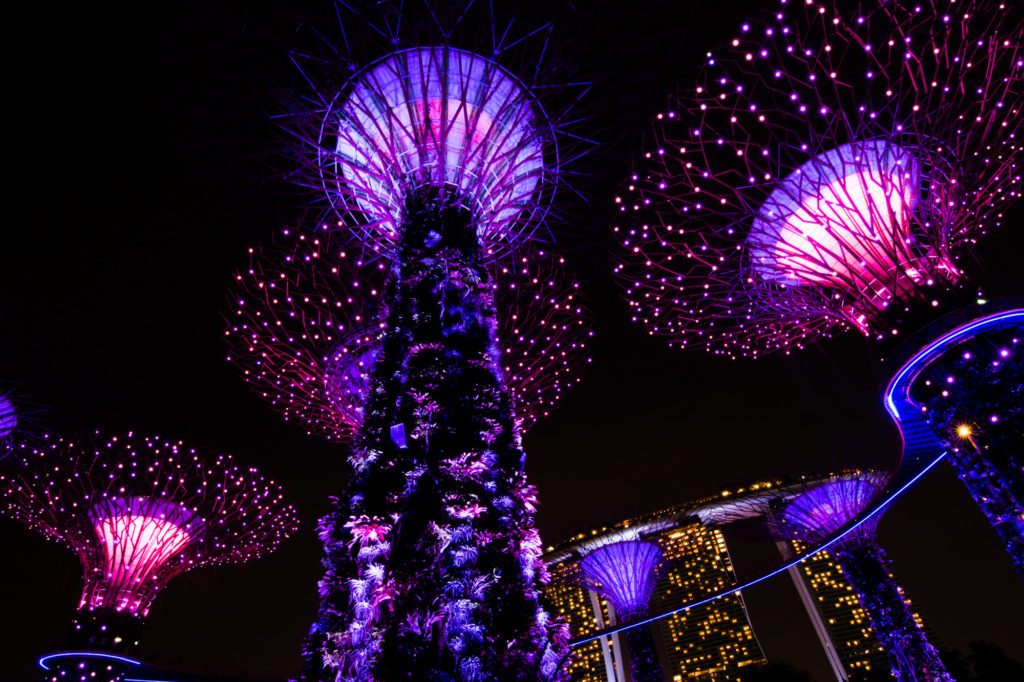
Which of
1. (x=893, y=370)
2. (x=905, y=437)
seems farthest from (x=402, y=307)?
(x=905, y=437)

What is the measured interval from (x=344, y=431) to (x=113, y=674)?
37.5 feet

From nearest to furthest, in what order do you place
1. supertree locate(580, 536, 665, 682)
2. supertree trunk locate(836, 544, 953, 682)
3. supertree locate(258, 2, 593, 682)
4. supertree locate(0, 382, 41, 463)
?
supertree locate(258, 2, 593, 682), supertree locate(0, 382, 41, 463), supertree trunk locate(836, 544, 953, 682), supertree locate(580, 536, 665, 682)

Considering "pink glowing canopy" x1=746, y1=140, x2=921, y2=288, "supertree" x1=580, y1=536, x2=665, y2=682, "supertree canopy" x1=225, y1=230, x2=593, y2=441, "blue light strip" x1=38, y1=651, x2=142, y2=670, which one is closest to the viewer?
"pink glowing canopy" x1=746, y1=140, x2=921, y2=288

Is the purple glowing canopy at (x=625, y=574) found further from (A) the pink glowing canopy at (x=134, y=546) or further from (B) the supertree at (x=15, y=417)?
(B) the supertree at (x=15, y=417)

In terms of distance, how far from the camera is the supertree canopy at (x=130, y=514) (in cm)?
1595

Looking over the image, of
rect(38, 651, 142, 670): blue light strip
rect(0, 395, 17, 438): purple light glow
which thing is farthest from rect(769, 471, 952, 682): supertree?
rect(0, 395, 17, 438): purple light glow

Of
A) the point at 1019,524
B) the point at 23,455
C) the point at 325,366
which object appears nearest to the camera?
the point at 1019,524

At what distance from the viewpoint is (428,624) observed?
4.52m

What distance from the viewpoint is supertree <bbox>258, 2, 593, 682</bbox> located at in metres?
4.61

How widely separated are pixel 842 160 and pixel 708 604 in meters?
66.2

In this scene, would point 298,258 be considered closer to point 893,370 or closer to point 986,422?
point 893,370

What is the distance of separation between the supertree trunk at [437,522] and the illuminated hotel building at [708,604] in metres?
16.0

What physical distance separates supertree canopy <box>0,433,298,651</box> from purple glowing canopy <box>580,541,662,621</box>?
10985mm

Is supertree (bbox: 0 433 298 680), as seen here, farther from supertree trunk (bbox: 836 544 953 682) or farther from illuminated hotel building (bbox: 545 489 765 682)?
supertree trunk (bbox: 836 544 953 682)
